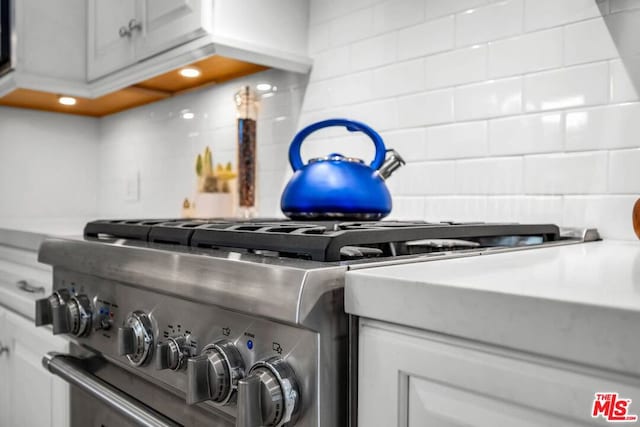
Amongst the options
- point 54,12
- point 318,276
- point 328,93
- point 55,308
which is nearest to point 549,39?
point 328,93

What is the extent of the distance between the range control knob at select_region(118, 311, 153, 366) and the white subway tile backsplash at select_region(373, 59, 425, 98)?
88 centimetres

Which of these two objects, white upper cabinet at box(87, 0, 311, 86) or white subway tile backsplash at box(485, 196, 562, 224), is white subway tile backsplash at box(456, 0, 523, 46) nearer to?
white subway tile backsplash at box(485, 196, 562, 224)

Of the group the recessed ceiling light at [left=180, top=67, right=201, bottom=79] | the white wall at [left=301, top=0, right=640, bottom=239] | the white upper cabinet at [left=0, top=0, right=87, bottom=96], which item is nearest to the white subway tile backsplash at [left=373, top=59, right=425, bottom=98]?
the white wall at [left=301, top=0, right=640, bottom=239]

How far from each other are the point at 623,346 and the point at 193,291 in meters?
0.44

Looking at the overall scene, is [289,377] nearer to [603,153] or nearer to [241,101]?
[603,153]

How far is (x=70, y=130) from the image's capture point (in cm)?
247

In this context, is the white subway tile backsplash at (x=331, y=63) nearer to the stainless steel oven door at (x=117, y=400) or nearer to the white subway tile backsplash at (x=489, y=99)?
the white subway tile backsplash at (x=489, y=99)

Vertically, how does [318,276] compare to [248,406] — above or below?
above

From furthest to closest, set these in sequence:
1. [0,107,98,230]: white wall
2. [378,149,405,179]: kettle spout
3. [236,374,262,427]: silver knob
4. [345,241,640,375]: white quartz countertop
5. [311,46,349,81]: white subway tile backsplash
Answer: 1. [0,107,98,230]: white wall
2. [311,46,349,81]: white subway tile backsplash
3. [378,149,405,179]: kettle spout
4. [236,374,262,427]: silver knob
5. [345,241,640,375]: white quartz countertop

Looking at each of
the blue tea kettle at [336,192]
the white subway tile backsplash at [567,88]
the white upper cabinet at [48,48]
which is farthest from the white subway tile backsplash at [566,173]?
the white upper cabinet at [48,48]

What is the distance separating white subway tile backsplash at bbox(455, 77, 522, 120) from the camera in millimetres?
1121

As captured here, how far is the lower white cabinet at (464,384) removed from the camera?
38 centimetres

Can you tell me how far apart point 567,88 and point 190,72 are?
1136 mm

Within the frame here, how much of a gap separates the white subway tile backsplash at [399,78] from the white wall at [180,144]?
0.30m
